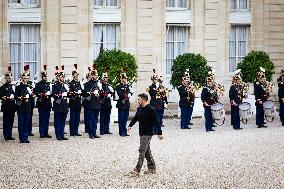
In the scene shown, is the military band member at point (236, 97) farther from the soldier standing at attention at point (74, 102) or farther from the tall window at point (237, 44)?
the tall window at point (237, 44)

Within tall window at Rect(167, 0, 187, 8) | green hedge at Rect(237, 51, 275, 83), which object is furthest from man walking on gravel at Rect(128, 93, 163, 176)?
tall window at Rect(167, 0, 187, 8)

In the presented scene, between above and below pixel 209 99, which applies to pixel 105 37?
above

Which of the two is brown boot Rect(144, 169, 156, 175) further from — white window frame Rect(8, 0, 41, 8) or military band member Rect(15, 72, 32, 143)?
white window frame Rect(8, 0, 41, 8)

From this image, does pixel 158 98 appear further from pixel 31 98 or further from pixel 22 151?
pixel 22 151

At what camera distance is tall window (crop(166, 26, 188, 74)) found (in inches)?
1283

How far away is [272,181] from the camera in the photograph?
13422mm

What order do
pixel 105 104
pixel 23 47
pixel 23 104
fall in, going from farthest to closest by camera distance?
pixel 23 47
pixel 105 104
pixel 23 104

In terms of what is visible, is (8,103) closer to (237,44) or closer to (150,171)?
(150,171)

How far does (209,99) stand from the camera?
22.9m

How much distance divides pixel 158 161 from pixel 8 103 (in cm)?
627

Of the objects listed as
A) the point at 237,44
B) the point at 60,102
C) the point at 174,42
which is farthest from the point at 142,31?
the point at 60,102

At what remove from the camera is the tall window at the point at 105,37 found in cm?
3148

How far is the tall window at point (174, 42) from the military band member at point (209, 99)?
9534 millimetres

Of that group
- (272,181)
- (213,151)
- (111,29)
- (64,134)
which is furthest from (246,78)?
(272,181)
